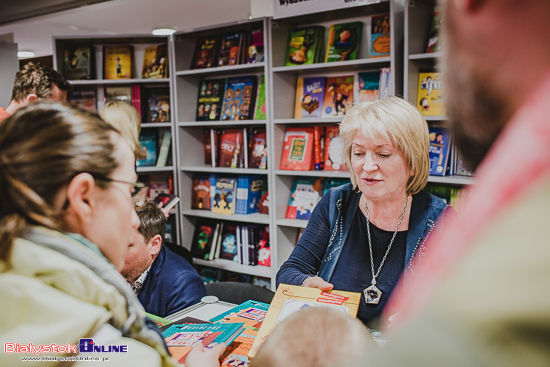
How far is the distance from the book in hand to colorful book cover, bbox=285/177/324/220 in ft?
7.74

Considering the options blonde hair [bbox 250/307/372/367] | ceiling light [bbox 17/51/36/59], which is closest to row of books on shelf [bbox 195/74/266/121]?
blonde hair [bbox 250/307/372/367]

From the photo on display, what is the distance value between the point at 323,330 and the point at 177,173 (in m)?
3.89

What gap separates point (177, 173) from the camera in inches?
173

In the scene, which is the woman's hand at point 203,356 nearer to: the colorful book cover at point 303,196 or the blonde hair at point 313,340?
the blonde hair at point 313,340

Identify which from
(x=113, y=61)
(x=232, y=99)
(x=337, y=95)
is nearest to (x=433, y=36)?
(x=337, y=95)

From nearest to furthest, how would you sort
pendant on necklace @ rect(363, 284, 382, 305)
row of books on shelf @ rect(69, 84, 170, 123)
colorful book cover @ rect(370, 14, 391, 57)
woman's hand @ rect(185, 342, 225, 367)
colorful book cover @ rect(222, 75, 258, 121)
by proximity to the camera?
woman's hand @ rect(185, 342, 225, 367), pendant on necklace @ rect(363, 284, 382, 305), colorful book cover @ rect(370, 14, 391, 57), colorful book cover @ rect(222, 75, 258, 121), row of books on shelf @ rect(69, 84, 170, 123)

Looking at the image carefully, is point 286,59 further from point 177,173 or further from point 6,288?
point 6,288

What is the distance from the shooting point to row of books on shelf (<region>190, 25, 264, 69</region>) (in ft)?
12.9

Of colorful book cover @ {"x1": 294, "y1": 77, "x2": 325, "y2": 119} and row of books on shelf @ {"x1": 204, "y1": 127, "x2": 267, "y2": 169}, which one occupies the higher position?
colorful book cover @ {"x1": 294, "y1": 77, "x2": 325, "y2": 119}

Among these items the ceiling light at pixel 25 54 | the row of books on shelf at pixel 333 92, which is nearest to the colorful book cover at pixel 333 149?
the row of books on shelf at pixel 333 92

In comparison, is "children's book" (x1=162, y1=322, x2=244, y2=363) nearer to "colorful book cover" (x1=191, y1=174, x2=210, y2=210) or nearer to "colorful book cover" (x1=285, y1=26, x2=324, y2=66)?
"colorful book cover" (x1=285, y1=26, x2=324, y2=66)

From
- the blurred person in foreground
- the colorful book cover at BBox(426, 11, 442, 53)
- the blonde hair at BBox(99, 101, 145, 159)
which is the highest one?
the colorful book cover at BBox(426, 11, 442, 53)

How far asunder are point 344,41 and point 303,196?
1.26 metres

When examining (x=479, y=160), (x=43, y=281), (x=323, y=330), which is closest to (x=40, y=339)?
(x=43, y=281)
